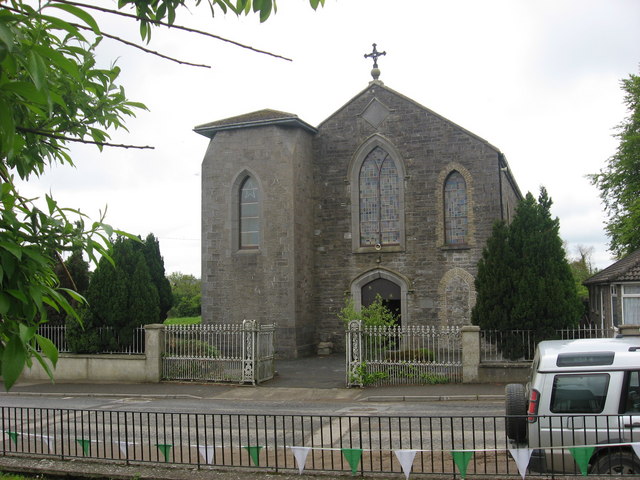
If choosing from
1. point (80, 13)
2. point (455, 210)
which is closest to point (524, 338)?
point (455, 210)

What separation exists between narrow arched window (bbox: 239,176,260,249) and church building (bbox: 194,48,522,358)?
43mm

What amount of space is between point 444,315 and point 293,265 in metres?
5.95

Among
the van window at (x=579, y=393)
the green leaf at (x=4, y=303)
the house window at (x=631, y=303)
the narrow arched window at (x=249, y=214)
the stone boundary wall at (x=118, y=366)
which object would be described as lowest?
the stone boundary wall at (x=118, y=366)

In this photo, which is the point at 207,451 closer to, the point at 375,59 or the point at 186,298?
the point at 375,59

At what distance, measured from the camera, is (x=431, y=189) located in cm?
2461

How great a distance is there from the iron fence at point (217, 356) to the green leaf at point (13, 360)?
1514 centimetres

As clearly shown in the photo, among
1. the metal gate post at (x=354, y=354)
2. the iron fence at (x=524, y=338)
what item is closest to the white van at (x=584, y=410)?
the metal gate post at (x=354, y=354)

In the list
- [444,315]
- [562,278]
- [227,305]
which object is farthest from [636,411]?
[227,305]

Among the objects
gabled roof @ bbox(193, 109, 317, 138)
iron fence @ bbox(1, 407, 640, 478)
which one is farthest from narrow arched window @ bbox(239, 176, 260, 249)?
iron fence @ bbox(1, 407, 640, 478)

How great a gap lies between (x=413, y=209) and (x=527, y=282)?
789 cm

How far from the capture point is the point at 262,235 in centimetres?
2441

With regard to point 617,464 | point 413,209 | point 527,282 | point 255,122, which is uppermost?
point 255,122

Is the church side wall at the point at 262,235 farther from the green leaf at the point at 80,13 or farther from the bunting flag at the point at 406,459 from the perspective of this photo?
the green leaf at the point at 80,13

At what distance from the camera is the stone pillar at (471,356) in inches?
655
